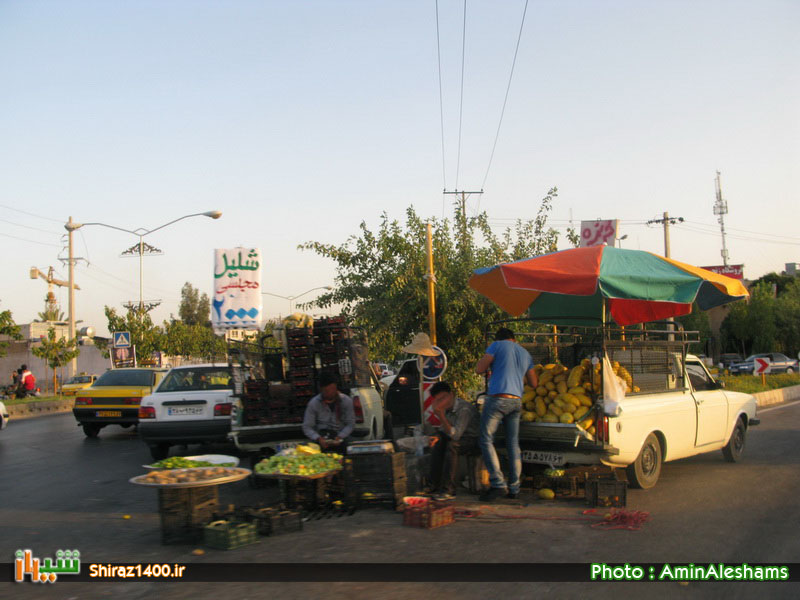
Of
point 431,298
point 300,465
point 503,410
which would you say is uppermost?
point 431,298

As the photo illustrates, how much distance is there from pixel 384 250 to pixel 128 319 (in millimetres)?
27325

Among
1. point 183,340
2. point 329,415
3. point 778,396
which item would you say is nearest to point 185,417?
point 329,415

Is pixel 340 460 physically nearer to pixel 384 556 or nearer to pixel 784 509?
pixel 384 556

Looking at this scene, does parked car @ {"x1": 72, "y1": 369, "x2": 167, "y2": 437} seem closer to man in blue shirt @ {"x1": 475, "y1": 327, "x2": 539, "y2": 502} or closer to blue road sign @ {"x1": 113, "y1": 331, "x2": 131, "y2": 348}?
man in blue shirt @ {"x1": 475, "y1": 327, "x2": 539, "y2": 502}

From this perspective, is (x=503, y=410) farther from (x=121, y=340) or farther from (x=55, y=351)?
(x=55, y=351)

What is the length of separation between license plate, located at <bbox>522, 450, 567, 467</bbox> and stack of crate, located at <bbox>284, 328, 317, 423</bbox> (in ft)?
11.5

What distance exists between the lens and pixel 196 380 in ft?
40.9

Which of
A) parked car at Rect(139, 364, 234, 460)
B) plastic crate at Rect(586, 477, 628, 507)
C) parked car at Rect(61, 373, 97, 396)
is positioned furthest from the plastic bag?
parked car at Rect(61, 373, 97, 396)

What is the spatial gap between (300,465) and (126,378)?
37.0 ft

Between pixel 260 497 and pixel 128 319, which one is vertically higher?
pixel 128 319

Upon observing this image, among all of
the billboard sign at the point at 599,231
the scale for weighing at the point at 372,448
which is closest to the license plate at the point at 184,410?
the scale for weighing at the point at 372,448

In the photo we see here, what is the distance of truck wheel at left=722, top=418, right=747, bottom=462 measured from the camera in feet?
33.0

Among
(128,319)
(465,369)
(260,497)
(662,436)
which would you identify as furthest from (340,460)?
(128,319)

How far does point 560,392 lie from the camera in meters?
8.20
